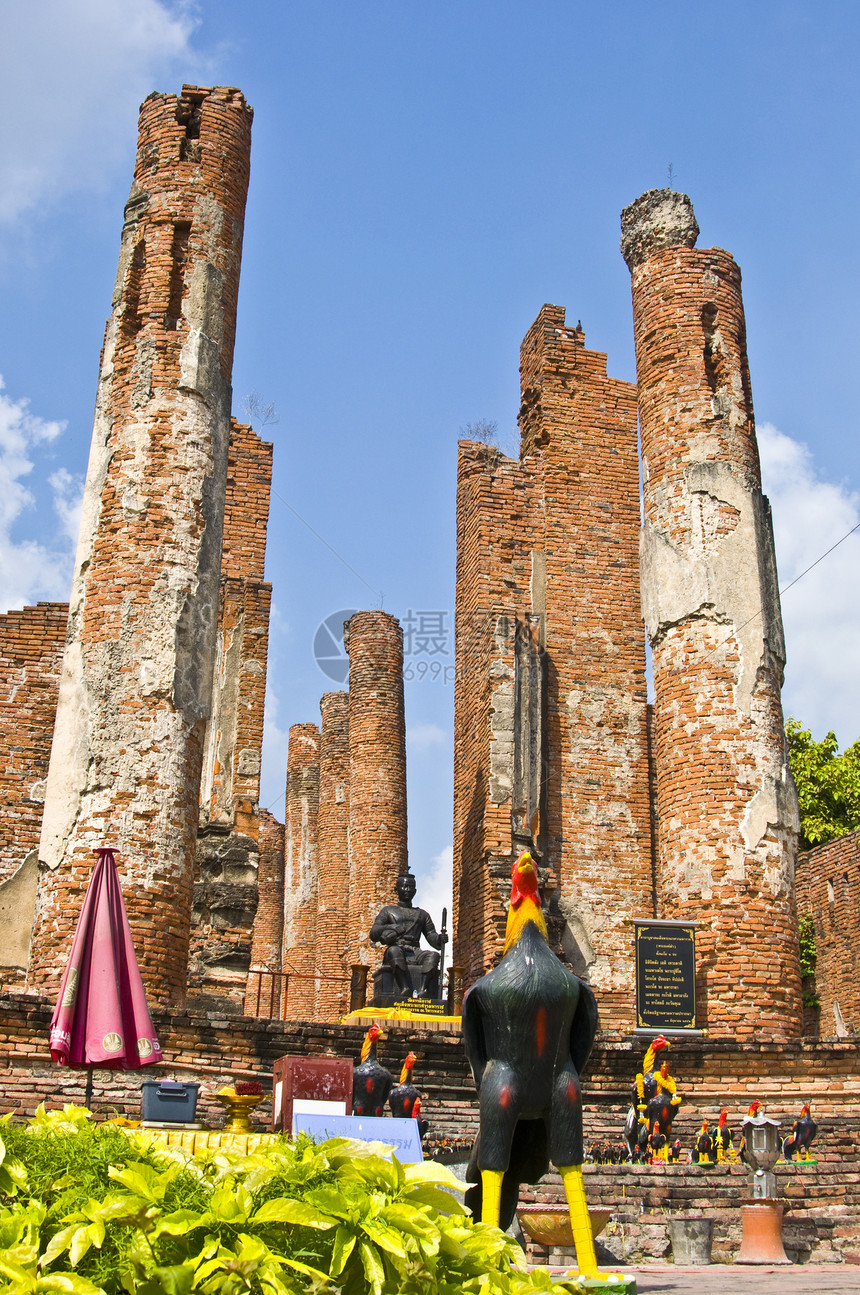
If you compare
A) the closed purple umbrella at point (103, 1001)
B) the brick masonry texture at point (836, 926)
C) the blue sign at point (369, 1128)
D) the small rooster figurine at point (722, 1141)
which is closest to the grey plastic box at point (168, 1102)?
the closed purple umbrella at point (103, 1001)

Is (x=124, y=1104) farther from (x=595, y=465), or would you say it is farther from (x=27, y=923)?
(x=595, y=465)

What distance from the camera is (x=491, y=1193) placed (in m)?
3.80

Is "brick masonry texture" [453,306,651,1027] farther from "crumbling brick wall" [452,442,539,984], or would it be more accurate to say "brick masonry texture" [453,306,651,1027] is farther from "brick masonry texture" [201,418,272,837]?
"brick masonry texture" [201,418,272,837]

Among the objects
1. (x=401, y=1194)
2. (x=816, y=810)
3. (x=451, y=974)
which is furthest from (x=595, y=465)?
(x=401, y=1194)

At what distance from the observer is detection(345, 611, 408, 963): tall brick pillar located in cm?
2197

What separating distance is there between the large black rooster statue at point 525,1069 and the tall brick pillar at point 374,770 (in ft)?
58.0

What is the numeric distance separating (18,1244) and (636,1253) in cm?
610

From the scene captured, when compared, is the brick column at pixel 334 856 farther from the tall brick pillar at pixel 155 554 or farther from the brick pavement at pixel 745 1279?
the brick pavement at pixel 745 1279

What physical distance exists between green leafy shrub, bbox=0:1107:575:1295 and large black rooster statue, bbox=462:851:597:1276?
200 cm

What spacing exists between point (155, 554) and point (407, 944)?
6.40 m

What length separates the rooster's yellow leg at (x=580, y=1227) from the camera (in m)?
3.55

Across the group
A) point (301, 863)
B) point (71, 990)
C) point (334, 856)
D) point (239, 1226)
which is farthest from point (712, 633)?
point (301, 863)

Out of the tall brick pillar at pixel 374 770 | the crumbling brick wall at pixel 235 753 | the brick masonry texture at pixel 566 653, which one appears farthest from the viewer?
the tall brick pillar at pixel 374 770

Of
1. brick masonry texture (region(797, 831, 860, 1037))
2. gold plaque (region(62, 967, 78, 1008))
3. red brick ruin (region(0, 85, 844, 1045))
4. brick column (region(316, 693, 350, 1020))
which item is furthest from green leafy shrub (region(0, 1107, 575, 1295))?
brick column (region(316, 693, 350, 1020))
